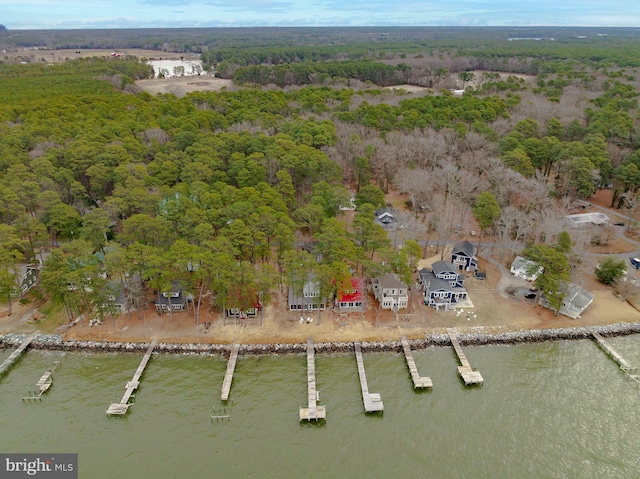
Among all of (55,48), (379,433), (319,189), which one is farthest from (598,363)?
(55,48)

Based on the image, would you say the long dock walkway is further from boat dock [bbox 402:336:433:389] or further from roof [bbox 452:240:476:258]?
roof [bbox 452:240:476:258]

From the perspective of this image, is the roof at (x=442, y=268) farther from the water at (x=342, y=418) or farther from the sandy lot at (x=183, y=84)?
the sandy lot at (x=183, y=84)

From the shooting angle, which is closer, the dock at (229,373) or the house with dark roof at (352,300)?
the dock at (229,373)

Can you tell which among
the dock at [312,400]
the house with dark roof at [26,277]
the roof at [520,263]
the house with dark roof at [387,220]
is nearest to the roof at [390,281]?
the dock at [312,400]

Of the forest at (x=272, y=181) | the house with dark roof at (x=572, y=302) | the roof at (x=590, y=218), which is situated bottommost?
the house with dark roof at (x=572, y=302)

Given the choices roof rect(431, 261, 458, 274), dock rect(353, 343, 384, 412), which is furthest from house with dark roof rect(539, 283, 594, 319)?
dock rect(353, 343, 384, 412)

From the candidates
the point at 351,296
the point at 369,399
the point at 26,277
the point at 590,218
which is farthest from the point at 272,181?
the point at 590,218

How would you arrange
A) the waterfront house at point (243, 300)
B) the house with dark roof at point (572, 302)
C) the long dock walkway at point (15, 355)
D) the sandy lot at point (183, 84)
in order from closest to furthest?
the long dock walkway at point (15, 355) < the waterfront house at point (243, 300) < the house with dark roof at point (572, 302) < the sandy lot at point (183, 84)

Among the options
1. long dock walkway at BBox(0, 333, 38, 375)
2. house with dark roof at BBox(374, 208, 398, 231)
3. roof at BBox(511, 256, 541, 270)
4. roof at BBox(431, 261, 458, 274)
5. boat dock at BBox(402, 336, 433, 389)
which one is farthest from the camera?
house with dark roof at BBox(374, 208, 398, 231)
